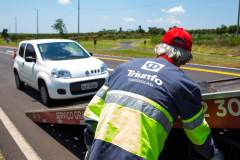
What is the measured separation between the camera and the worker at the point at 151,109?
245 cm

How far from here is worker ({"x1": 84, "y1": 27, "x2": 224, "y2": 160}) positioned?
2.45m

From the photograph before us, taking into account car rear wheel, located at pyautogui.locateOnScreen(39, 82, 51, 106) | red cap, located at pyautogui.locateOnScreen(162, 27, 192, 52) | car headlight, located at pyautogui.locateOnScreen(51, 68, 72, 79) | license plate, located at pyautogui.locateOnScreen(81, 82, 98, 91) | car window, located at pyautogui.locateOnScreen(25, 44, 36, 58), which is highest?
red cap, located at pyautogui.locateOnScreen(162, 27, 192, 52)

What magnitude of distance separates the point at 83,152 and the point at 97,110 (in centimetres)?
249

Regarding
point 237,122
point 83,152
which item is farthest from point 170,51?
point 83,152

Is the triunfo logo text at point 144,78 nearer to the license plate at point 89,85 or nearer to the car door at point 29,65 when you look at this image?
the license plate at point 89,85

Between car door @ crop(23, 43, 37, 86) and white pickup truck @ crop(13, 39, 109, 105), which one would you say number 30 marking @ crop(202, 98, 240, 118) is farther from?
car door @ crop(23, 43, 37, 86)

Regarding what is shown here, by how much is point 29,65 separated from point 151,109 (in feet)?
26.0

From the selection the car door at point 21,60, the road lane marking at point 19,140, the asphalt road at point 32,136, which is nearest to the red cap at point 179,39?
the asphalt road at point 32,136

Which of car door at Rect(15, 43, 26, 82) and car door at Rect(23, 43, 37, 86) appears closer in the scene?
car door at Rect(23, 43, 37, 86)

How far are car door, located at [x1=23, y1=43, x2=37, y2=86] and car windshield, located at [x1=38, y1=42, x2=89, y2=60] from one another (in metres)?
0.33

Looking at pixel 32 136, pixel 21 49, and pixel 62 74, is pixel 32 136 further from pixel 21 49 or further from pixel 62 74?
pixel 21 49

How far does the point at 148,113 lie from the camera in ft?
8.07

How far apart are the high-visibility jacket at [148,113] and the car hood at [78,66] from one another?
595cm

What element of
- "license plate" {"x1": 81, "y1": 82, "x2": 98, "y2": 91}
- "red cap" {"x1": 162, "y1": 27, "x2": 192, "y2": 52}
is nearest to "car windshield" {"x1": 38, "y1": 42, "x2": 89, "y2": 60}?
"license plate" {"x1": 81, "y1": 82, "x2": 98, "y2": 91}
